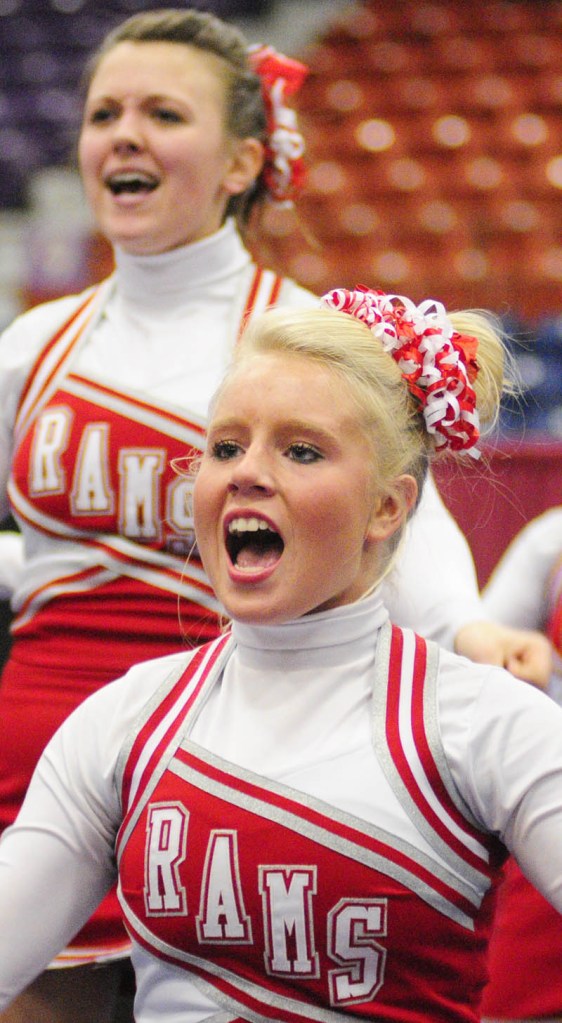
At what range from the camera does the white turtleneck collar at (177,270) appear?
1690 millimetres

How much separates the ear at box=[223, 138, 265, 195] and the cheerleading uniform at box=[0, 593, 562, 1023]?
795 mm

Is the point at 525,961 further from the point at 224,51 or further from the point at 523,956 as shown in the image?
the point at 224,51

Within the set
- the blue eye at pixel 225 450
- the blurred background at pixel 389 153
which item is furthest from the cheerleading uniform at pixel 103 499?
the blurred background at pixel 389 153

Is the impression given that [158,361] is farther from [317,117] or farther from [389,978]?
[317,117]

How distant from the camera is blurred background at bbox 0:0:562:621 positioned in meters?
4.95

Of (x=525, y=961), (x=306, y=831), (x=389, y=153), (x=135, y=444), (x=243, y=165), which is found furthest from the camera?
(x=389, y=153)

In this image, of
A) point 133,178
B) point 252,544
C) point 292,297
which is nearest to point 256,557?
point 252,544

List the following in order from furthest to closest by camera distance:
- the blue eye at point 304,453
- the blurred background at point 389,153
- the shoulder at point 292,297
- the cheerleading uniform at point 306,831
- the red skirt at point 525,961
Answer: the blurred background at point 389,153 < the shoulder at point 292,297 < the red skirt at point 525,961 < the blue eye at point 304,453 < the cheerleading uniform at point 306,831

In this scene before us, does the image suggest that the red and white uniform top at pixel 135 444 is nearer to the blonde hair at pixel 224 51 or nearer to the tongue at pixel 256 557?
the blonde hair at pixel 224 51

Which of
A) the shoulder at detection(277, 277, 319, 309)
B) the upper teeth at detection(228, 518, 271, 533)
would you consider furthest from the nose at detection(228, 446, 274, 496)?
the shoulder at detection(277, 277, 319, 309)

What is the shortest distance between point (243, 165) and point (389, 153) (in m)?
3.75

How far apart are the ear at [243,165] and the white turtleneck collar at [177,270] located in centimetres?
8

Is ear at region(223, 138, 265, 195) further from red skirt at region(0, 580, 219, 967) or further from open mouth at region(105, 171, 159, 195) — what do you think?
red skirt at region(0, 580, 219, 967)

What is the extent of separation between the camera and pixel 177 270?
1694mm
